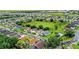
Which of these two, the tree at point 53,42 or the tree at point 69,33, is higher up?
the tree at point 69,33

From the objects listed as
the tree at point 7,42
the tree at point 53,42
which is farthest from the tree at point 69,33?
the tree at point 7,42

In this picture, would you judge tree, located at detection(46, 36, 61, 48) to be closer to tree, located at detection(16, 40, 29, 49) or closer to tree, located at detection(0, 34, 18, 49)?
tree, located at detection(16, 40, 29, 49)

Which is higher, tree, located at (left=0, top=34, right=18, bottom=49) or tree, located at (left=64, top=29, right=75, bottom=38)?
tree, located at (left=64, top=29, right=75, bottom=38)

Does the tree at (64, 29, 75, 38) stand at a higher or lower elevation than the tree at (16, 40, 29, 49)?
higher

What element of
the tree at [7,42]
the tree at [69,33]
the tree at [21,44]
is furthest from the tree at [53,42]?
the tree at [7,42]

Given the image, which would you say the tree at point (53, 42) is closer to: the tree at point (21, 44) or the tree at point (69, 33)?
the tree at point (69, 33)

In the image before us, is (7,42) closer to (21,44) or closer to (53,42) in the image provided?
(21,44)

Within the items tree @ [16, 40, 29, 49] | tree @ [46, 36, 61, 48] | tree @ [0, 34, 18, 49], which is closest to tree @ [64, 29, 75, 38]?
tree @ [46, 36, 61, 48]

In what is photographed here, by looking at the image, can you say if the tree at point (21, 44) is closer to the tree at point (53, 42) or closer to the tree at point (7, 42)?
the tree at point (7, 42)

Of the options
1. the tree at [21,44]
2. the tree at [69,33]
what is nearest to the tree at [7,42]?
the tree at [21,44]

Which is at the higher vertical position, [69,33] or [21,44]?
[69,33]

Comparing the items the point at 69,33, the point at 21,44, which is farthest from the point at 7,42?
→ the point at 69,33
